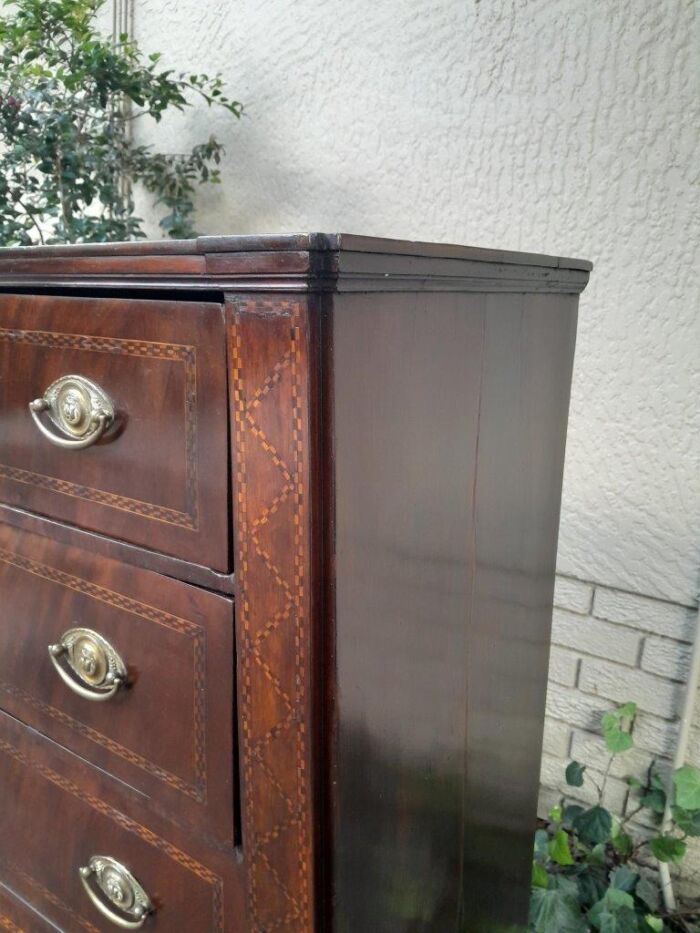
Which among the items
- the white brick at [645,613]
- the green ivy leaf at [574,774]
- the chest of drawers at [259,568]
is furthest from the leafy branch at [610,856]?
the chest of drawers at [259,568]

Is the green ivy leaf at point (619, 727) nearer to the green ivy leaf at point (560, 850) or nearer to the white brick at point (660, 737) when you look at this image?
the white brick at point (660, 737)

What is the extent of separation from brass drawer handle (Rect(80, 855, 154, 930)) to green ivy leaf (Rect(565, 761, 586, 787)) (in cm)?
67

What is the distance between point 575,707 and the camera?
1.15 metres

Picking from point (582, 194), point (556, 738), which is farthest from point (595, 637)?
point (582, 194)

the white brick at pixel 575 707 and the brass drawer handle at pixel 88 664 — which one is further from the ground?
the brass drawer handle at pixel 88 664

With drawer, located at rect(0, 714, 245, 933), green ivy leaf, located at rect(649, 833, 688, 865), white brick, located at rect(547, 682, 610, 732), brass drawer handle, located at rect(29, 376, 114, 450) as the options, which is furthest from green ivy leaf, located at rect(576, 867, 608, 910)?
brass drawer handle, located at rect(29, 376, 114, 450)

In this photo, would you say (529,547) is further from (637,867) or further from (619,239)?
(637,867)

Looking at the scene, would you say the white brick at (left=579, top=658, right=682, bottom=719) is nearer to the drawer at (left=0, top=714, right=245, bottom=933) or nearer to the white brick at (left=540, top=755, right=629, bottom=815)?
the white brick at (left=540, top=755, right=629, bottom=815)

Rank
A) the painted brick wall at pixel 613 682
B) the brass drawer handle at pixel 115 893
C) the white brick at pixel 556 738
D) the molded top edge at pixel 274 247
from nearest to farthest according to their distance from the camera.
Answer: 1. the molded top edge at pixel 274 247
2. the brass drawer handle at pixel 115 893
3. the painted brick wall at pixel 613 682
4. the white brick at pixel 556 738

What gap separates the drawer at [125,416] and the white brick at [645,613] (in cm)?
73

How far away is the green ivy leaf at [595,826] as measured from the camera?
41.8 inches

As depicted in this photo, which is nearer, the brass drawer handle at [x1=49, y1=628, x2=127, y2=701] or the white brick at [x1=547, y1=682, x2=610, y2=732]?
the brass drawer handle at [x1=49, y1=628, x2=127, y2=701]

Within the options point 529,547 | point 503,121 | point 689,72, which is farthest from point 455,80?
point 529,547

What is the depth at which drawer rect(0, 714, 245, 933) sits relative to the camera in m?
0.63
